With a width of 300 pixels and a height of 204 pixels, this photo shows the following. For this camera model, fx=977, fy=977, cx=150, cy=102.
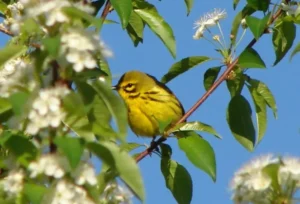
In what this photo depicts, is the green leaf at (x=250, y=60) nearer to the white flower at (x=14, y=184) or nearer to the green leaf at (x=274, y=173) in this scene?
the green leaf at (x=274, y=173)

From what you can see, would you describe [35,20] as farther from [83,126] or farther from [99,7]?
[99,7]

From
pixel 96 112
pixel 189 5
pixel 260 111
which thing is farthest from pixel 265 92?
pixel 96 112

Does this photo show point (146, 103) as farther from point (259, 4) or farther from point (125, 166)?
point (125, 166)

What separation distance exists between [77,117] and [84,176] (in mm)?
230

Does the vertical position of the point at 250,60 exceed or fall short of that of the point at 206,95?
it exceeds it

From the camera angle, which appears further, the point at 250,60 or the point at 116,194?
the point at 250,60

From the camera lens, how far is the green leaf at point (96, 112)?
2.92 meters

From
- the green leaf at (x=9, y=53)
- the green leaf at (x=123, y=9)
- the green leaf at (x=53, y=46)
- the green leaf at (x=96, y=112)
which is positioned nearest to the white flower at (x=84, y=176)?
the green leaf at (x=96, y=112)

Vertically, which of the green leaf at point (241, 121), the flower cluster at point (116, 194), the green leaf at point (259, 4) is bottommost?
the green leaf at point (241, 121)

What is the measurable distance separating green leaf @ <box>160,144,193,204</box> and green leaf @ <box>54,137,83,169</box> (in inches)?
75.9

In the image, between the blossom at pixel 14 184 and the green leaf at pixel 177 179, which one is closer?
the blossom at pixel 14 184

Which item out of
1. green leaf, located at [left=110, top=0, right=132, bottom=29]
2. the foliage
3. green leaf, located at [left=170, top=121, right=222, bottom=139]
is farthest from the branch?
the foliage

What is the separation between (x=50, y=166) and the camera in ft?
Result: 8.86

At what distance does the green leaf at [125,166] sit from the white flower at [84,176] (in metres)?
0.14
